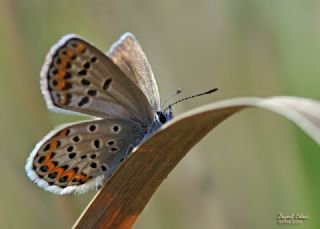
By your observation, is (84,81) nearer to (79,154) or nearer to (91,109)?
(91,109)

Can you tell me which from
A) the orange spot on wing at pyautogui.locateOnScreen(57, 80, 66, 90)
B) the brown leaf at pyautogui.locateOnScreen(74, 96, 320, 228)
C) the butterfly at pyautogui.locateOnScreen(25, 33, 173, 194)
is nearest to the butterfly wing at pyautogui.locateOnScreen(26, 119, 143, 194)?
the butterfly at pyautogui.locateOnScreen(25, 33, 173, 194)

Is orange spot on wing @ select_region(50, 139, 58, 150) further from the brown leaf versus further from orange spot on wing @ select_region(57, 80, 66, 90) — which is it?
the brown leaf

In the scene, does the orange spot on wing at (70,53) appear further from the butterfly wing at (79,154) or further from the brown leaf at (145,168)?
the brown leaf at (145,168)

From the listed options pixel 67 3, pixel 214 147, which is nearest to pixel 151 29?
pixel 67 3

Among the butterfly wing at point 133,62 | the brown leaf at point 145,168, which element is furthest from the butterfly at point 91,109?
the brown leaf at point 145,168

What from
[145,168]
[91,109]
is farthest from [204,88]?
[145,168]

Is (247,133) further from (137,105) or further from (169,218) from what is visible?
(137,105)
